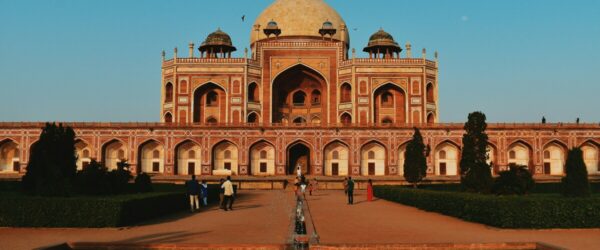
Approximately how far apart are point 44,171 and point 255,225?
506 centimetres

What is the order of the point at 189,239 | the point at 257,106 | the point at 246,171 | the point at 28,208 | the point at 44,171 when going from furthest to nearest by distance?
the point at 257,106
the point at 246,171
the point at 44,171
the point at 28,208
the point at 189,239

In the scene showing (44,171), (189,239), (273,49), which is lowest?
(189,239)

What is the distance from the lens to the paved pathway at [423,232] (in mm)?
9273

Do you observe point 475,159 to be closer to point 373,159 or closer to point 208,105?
point 373,159

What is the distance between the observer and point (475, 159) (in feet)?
50.8

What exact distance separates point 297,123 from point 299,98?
24.6 ft

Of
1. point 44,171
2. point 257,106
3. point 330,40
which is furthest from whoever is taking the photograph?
point 330,40

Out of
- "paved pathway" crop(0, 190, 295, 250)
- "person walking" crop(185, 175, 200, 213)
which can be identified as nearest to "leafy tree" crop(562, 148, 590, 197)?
"paved pathway" crop(0, 190, 295, 250)

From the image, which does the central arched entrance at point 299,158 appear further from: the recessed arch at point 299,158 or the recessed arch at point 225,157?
the recessed arch at point 225,157

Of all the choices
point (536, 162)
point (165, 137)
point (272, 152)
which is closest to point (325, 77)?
point (272, 152)

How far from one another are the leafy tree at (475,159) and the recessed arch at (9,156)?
30286 mm

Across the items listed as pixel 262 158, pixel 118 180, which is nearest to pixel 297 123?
pixel 262 158

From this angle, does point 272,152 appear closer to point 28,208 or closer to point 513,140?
point 513,140

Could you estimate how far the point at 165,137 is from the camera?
3628cm
